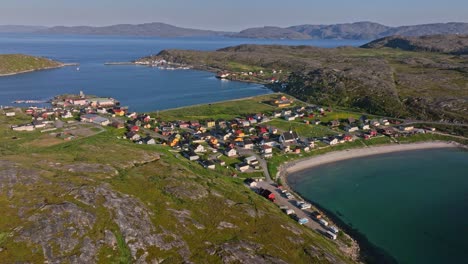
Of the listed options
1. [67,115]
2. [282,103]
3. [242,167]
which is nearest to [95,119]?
[67,115]

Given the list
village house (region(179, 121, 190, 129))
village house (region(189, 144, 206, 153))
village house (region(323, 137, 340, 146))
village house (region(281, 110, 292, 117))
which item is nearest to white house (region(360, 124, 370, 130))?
village house (region(323, 137, 340, 146))

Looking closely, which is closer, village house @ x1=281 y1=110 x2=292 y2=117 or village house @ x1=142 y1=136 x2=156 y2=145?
village house @ x1=142 y1=136 x2=156 y2=145

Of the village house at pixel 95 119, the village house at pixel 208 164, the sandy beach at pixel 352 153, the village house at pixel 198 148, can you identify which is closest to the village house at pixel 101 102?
the village house at pixel 95 119

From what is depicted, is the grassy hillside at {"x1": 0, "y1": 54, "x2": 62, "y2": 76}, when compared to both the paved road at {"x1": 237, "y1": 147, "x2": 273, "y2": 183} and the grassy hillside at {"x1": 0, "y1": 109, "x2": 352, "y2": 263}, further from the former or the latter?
the paved road at {"x1": 237, "y1": 147, "x2": 273, "y2": 183}

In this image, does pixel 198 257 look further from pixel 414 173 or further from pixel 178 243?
pixel 414 173

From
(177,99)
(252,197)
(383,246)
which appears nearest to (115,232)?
(252,197)

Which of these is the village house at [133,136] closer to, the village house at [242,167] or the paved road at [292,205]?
the village house at [242,167]
